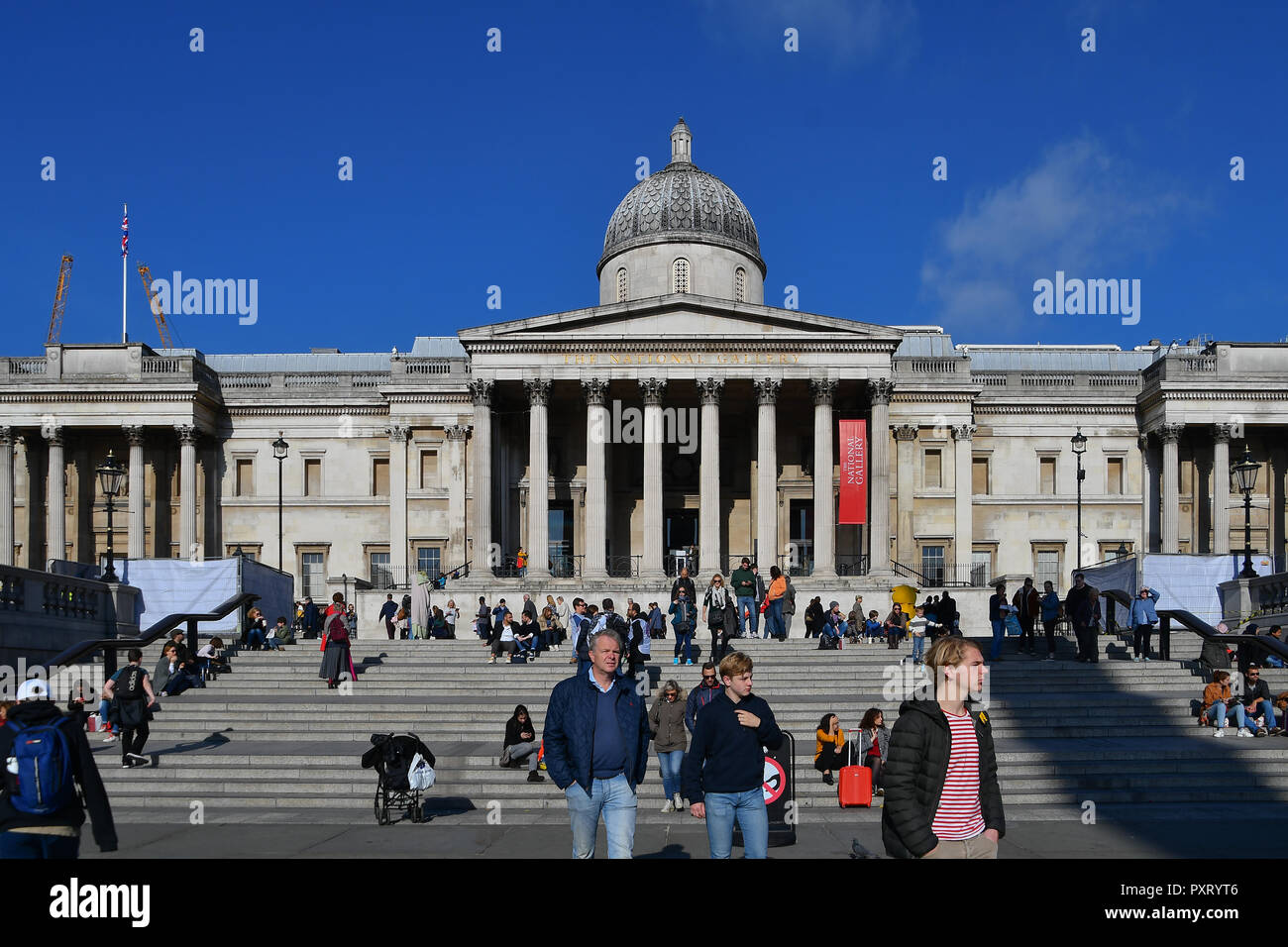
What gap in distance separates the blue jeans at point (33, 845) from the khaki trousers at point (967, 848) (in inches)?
215

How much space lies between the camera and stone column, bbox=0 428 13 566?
47094mm

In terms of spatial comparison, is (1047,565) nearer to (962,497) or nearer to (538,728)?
(962,497)

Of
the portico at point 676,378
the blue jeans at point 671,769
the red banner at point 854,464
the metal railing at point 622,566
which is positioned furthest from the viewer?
the metal railing at point 622,566

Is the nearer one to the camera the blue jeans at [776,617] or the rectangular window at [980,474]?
the blue jeans at [776,617]

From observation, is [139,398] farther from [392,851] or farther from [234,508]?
[392,851]

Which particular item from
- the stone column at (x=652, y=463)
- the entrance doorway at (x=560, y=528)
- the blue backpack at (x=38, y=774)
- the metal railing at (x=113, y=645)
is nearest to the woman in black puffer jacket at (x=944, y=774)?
the blue backpack at (x=38, y=774)

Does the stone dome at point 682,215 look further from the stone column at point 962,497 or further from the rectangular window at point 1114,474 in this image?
the rectangular window at point 1114,474

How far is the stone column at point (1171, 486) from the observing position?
1863 inches

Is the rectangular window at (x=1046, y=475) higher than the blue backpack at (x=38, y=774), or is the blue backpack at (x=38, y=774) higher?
the rectangular window at (x=1046, y=475)

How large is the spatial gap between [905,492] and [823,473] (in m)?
7.91

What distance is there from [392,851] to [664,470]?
36.3m

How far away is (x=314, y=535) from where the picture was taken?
50.5m

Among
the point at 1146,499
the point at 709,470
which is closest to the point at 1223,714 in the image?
the point at 709,470

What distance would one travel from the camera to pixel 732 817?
839 centimetres
